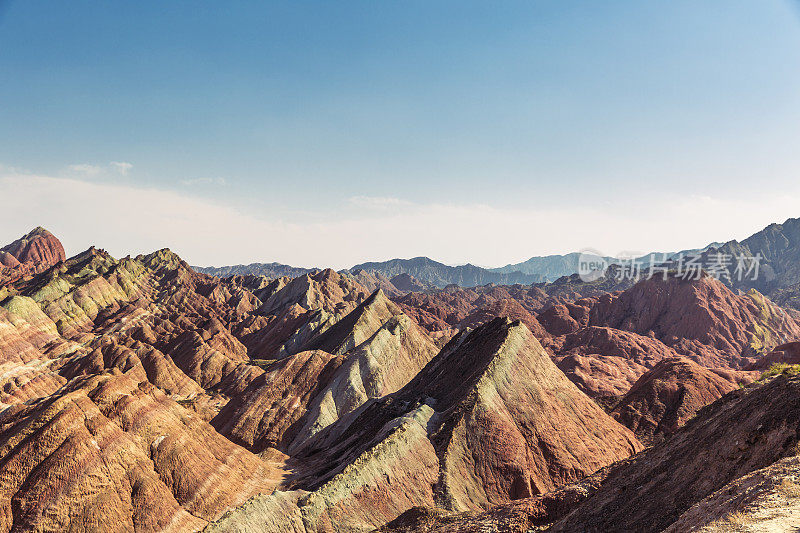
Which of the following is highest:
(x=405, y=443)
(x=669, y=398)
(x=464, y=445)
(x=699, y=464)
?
(x=699, y=464)

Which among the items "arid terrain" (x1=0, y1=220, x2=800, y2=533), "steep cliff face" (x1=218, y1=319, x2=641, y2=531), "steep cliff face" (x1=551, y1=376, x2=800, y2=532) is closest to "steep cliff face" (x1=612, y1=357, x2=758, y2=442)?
"arid terrain" (x1=0, y1=220, x2=800, y2=533)

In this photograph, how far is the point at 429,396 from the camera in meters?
55.3

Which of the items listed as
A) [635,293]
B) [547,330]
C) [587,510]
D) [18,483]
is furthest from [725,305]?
[18,483]

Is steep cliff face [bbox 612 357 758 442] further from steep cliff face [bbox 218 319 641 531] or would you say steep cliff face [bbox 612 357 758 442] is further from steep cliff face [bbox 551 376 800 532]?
steep cliff face [bbox 551 376 800 532]

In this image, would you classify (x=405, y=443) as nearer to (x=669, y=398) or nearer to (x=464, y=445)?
(x=464, y=445)

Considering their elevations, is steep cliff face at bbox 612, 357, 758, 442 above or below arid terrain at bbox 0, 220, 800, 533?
below

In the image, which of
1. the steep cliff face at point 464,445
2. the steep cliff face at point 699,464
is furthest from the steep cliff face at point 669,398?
the steep cliff face at point 699,464

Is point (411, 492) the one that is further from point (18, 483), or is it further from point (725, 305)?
point (725, 305)

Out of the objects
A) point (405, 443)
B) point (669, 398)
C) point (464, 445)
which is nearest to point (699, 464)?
point (464, 445)

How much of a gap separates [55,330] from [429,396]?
132 m

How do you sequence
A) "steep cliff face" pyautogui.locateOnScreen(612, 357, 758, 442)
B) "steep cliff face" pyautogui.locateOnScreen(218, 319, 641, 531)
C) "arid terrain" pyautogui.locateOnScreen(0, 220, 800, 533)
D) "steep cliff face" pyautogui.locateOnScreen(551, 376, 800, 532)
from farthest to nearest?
"steep cliff face" pyautogui.locateOnScreen(612, 357, 758, 442)
"steep cliff face" pyautogui.locateOnScreen(218, 319, 641, 531)
"arid terrain" pyautogui.locateOnScreen(0, 220, 800, 533)
"steep cliff face" pyautogui.locateOnScreen(551, 376, 800, 532)

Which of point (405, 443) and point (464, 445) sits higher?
point (405, 443)

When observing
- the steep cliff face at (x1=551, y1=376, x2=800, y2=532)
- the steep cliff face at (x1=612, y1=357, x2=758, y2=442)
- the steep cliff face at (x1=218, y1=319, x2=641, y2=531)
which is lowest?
the steep cliff face at (x1=612, y1=357, x2=758, y2=442)

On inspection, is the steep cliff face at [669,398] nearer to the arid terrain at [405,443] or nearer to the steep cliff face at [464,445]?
the arid terrain at [405,443]
